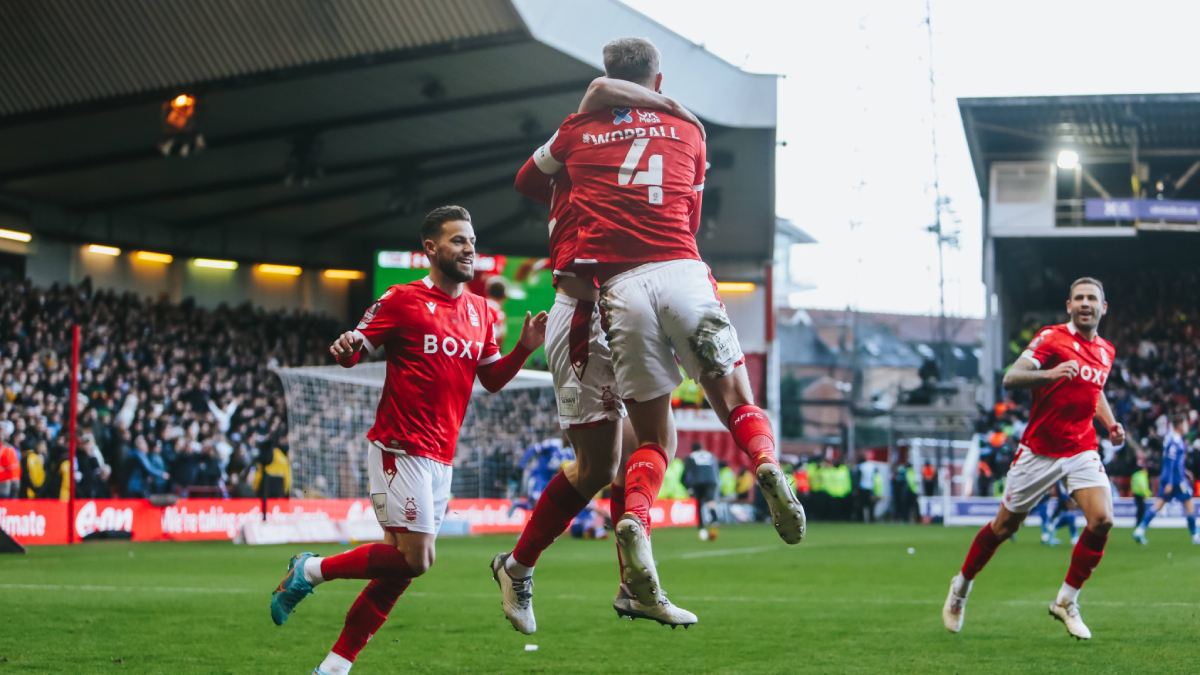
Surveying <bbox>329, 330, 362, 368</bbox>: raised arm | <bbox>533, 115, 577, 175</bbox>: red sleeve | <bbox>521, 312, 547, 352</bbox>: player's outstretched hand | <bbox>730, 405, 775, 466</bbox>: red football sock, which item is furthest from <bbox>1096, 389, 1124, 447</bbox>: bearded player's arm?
<bbox>329, 330, 362, 368</bbox>: raised arm

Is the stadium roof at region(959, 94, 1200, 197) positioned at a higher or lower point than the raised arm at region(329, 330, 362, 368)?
higher

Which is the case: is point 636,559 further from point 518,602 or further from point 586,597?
point 586,597

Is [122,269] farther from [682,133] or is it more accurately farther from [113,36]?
[682,133]

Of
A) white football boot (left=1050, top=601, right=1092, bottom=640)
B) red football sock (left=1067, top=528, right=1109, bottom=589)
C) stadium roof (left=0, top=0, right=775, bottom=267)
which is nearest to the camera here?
white football boot (left=1050, top=601, right=1092, bottom=640)

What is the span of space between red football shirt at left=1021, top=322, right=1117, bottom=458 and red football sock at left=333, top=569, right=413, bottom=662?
4.96 meters

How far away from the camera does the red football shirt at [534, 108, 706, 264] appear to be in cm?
503

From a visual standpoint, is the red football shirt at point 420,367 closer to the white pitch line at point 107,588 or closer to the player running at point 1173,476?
the white pitch line at point 107,588

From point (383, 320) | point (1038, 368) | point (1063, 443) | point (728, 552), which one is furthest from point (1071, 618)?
point (728, 552)

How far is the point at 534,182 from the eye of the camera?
214 inches

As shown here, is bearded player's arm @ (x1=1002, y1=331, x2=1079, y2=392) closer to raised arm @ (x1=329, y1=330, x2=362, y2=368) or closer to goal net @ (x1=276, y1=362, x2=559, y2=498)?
raised arm @ (x1=329, y1=330, x2=362, y2=368)

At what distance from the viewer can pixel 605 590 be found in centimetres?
1191

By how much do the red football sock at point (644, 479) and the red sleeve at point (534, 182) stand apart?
119 centimetres

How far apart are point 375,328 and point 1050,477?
5.18m

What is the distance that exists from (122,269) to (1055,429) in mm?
29671
